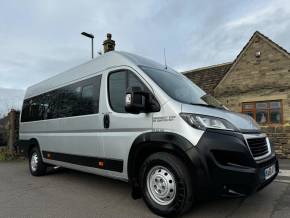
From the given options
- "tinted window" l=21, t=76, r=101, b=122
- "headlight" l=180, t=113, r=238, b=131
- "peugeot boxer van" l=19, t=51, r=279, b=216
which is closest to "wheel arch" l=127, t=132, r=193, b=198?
"peugeot boxer van" l=19, t=51, r=279, b=216

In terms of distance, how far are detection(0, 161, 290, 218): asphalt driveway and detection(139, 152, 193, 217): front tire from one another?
0.29m

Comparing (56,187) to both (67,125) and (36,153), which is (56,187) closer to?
(67,125)

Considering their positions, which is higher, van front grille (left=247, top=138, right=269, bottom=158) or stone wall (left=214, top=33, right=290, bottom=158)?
stone wall (left=214, top=33, right=290, bottom=158)

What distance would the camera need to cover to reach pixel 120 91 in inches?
199

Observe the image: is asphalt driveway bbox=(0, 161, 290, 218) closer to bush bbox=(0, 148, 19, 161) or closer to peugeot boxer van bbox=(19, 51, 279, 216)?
peugeot boxer van bbox=(19, 51, 279, 216)

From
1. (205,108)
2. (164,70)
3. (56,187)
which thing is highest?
(164,70)

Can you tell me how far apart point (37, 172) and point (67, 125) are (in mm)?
2422

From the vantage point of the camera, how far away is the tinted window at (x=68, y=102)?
18.5 feet

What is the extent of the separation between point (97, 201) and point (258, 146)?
2.77m

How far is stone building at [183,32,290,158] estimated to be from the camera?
1595cm

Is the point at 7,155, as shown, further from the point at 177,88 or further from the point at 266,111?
the point at 266,111

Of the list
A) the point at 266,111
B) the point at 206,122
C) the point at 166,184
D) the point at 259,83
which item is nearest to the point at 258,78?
the point at 259,83

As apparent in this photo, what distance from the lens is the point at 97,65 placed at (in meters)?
5.78

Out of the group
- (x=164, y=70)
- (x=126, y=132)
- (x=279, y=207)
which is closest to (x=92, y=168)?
(x=126, y=132)
